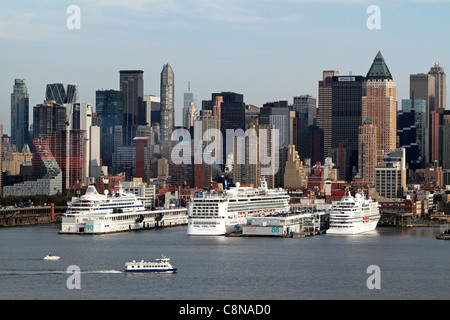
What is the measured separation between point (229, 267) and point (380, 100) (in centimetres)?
13064

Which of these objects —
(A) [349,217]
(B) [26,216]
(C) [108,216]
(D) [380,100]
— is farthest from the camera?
(D) [380,100]

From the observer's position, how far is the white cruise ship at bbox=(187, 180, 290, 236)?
65.8m

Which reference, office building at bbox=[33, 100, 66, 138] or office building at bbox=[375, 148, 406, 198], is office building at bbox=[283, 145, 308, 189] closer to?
office building at bbox=[375, 148, 406, 198]

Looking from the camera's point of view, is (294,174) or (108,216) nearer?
(108,216)

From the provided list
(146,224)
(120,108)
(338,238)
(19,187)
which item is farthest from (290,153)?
(338,238)

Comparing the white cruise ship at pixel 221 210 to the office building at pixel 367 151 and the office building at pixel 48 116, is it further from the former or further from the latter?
the office building at pixel 48 116

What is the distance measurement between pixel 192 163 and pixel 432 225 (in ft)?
230

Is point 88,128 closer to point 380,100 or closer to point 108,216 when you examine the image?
point 380,100

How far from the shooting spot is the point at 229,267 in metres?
46.6

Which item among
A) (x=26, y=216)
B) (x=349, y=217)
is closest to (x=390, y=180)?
(x=26, y=216)

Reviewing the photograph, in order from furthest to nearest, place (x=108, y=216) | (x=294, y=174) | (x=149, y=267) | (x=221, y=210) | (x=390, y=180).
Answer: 1. (x=294, y=174)
2. (x=390, y=180)
3. (x=108, y=216)
4. (x=221, y=210)
5. (x=149, y=267)

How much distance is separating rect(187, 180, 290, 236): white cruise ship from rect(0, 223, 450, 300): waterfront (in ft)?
4.70

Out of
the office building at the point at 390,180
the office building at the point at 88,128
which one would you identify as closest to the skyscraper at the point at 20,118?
the office building at the point at 88,128

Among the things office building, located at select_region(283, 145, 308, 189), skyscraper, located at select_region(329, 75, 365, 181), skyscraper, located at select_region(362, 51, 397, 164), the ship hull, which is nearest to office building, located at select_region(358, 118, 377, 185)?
skyscraper, located at select_region(362, 51, 397, 164)
